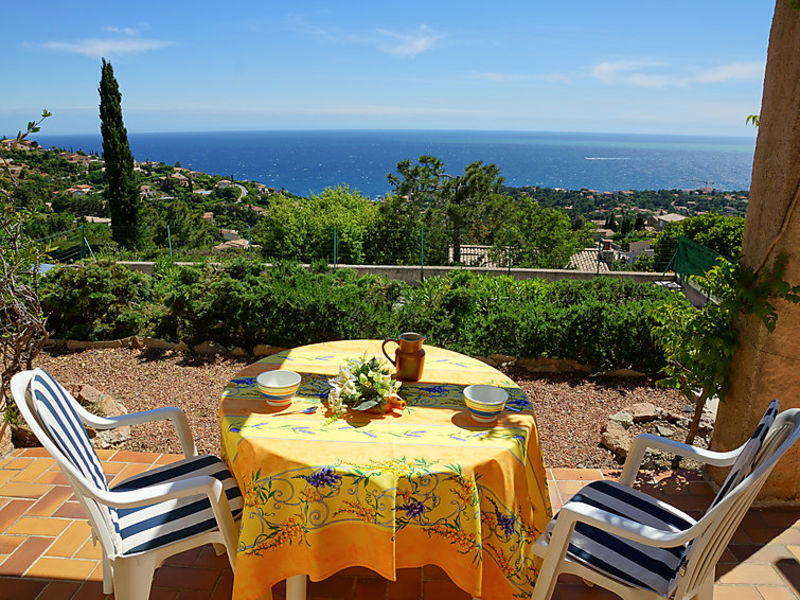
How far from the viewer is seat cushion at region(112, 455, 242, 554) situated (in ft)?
5.57

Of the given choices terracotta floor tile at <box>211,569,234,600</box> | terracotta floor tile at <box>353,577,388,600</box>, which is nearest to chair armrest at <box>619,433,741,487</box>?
terracotta floor tile at <box>353,577,388,600</box>

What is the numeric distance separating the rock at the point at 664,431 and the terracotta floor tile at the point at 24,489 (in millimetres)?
3836

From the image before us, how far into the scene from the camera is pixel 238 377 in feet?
7.73

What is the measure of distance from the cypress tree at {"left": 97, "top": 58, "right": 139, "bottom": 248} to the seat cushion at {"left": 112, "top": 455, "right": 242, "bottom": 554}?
19486 millimetres

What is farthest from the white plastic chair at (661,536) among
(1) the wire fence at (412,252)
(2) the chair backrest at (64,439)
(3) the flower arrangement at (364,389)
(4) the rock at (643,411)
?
(1) the wire fence at (412,252)

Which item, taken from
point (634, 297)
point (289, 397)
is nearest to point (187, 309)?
point (289, 397)

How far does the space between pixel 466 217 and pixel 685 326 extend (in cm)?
2117

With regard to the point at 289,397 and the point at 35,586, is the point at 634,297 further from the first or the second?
the point at 35,586

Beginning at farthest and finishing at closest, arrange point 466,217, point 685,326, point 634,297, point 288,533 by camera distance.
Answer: point 466,217 → point 634,297 → point 685,326 → point 288,533

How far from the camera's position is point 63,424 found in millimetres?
1690

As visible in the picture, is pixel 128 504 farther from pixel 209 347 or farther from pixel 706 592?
pixel 209 347

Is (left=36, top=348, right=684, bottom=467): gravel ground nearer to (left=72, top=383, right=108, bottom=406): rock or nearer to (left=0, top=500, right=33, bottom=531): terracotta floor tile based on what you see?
(left=72, top=383, right=108, bottom=406): rock

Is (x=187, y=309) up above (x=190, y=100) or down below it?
below

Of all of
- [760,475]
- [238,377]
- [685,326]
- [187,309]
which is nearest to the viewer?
[760,475]
